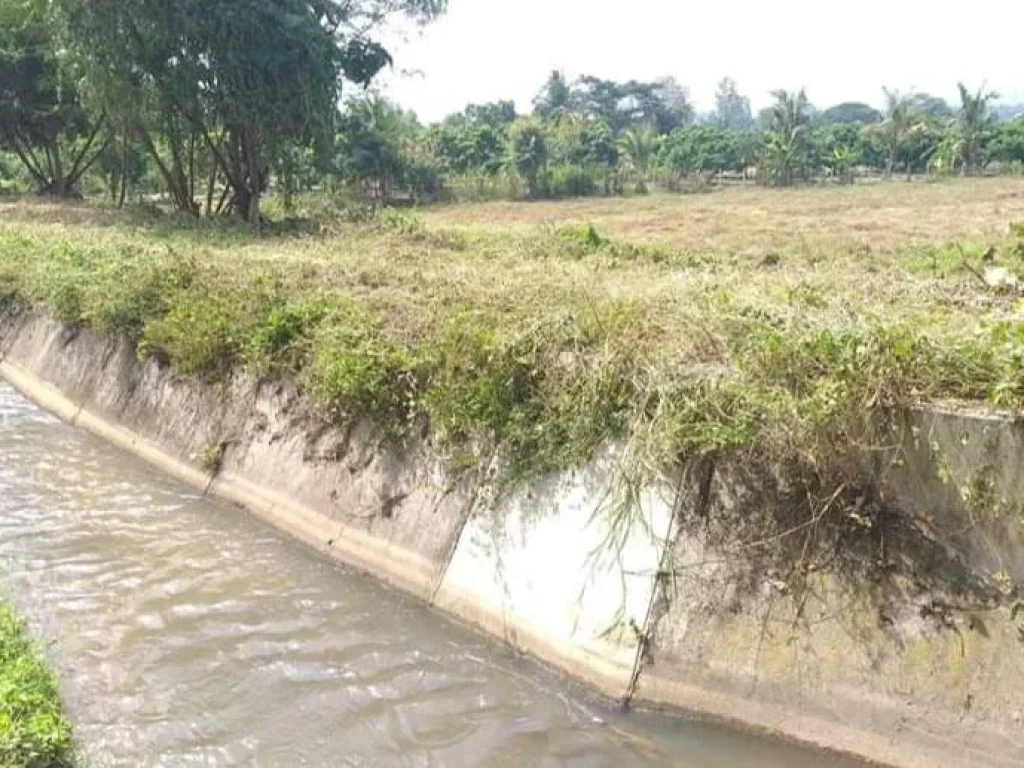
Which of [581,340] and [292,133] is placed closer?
[581,340]

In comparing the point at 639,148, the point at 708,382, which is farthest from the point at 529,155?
the point at 708,382

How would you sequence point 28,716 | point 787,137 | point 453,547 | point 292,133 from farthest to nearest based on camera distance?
point 787,137, point 292,133, point 453,547, point 28,716

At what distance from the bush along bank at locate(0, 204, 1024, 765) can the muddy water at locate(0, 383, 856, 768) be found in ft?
2.98

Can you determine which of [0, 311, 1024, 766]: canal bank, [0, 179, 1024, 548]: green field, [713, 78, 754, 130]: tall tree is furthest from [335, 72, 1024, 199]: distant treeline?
[713, 78, 754, 130]: tall tree

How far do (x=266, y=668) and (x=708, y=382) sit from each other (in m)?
3.05

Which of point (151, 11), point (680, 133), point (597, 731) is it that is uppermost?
point (680, 133)

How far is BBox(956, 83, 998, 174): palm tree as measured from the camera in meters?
45.9

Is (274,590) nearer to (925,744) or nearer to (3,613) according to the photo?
(3,613)

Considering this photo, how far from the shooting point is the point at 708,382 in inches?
195

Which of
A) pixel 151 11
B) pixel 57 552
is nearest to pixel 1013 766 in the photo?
pixel 57 552

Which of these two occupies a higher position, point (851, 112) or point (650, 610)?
point (851, 112)

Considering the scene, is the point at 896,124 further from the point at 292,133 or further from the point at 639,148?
the point at 292,133

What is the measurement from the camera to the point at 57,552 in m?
6.55

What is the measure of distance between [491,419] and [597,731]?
2042 mm
